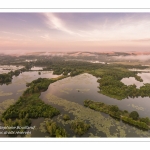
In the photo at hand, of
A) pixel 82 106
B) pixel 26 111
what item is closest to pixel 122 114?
pixel 82 106

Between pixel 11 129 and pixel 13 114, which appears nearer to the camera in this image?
pixel 11 129

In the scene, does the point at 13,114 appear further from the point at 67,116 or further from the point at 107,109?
the point at 107,109

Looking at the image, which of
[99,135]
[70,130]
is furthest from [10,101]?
[99,135]

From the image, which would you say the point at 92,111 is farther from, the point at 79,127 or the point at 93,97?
the point at 93,97

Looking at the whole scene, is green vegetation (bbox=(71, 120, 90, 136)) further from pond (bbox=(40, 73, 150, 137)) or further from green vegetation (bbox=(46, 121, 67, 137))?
green vegetation (bbox=(46, 121, 67, 137))

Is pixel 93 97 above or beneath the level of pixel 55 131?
above
